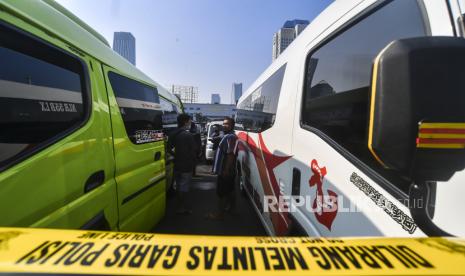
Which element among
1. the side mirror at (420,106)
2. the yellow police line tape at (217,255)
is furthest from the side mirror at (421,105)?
the yellow police line tape at (217,255)

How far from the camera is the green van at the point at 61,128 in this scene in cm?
127

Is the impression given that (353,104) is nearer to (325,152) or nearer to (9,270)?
(325,152)

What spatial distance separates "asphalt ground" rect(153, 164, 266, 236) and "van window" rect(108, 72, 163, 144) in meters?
1.57

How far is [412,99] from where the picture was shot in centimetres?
71

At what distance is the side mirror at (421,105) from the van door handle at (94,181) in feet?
6.16

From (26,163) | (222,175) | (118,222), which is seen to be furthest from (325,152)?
(222,175)

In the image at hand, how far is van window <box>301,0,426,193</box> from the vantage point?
3.99ft

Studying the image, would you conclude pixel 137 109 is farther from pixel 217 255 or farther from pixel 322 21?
pixel 217 255

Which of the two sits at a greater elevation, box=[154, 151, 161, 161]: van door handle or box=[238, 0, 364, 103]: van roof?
box=[238, 0, 364, 103]: van roof

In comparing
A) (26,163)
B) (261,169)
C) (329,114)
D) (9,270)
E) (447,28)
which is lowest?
(261,169)

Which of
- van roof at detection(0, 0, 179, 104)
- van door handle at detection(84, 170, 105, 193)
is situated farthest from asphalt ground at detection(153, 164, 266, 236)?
van roof at detection(0, 0, 179, 104)

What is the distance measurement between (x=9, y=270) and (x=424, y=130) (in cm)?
125

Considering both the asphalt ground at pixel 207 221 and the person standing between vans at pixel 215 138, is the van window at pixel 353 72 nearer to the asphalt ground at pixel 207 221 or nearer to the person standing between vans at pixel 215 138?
the asphalt ground at pixel 207 221

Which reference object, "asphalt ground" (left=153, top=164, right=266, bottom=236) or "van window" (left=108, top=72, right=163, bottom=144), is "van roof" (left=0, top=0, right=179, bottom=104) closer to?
"van window" (left=108, top=72, right=163, bottom=144)
